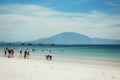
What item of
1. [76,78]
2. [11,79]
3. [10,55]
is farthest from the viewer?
[10,55]

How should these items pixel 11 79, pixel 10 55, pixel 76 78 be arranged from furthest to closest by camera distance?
pixel 10 55, pixel 76 78, pixel 11 79

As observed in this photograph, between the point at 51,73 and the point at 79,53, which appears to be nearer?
the point at 51,73

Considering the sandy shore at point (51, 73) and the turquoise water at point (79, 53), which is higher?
the sandy shore at point (51, 73)

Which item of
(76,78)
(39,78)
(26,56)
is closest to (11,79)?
(39,78)

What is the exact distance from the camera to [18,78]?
44.5 feet

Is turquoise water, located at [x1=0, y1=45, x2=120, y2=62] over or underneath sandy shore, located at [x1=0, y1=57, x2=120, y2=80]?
underneath

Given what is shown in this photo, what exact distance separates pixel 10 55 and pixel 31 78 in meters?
31.7

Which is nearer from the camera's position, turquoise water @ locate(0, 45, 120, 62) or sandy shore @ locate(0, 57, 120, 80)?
sandy shore @ locate(0, 57, 120, 80)

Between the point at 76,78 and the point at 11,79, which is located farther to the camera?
the point at 76,78

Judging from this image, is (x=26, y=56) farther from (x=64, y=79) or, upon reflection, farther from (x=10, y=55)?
(x=64, y=79)

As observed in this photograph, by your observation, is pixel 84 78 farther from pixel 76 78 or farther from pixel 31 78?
pixel 31 78

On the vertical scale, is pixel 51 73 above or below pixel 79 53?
above

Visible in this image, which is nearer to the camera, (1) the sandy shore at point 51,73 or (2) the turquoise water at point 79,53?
(1) the sandy shore at point 51,73

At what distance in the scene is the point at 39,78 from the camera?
13781 millimetres
